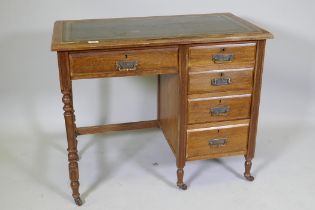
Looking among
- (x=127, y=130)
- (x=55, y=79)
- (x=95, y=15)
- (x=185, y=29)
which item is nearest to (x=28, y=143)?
(x=55, y=79)

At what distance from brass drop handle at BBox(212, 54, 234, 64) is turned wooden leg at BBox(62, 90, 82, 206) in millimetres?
774

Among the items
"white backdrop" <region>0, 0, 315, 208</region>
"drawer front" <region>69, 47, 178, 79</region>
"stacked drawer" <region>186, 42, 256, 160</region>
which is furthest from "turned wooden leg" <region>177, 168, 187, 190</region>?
"white backdrop" <region>0, 0, 315, 208</region>

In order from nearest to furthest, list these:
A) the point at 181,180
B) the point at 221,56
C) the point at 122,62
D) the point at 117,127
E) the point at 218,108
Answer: the point at 122,62, the point at 221,56, the point at 218,108, the point at 181,180, the point at 117,127

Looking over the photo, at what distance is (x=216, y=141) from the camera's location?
2.44 metres

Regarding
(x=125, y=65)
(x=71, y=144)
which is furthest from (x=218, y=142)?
(x=71, y=144)

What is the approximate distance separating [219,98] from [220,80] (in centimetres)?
10

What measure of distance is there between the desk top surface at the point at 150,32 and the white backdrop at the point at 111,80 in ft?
1.16

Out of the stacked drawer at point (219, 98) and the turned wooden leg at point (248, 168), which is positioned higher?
the stacked drawer at point (219, 98)

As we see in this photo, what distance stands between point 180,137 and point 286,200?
70 cm

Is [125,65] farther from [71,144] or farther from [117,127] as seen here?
[117,127]

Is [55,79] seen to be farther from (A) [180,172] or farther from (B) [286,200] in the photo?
(B) [286,200]

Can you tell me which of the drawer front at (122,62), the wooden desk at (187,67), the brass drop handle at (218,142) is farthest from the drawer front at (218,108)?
the drawer front at (122,62)

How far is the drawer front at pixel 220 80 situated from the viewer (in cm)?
228

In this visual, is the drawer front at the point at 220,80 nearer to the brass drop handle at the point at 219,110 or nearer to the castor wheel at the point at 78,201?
the brass drop handle at the point at 219,110
